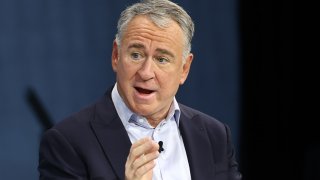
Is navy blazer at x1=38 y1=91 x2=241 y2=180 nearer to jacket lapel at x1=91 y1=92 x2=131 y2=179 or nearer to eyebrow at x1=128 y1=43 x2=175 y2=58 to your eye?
jacket lapel at x1=91 y1=92 x2=131 y2=179

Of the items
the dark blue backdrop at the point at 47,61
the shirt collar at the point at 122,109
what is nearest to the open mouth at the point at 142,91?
the shirt collar at the point at 122,109

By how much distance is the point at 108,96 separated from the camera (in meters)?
2.55

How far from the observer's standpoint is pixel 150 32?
239 centimetres

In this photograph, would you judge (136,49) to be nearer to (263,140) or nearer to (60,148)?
(60,148)

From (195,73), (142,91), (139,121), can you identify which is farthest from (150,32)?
(195,73)

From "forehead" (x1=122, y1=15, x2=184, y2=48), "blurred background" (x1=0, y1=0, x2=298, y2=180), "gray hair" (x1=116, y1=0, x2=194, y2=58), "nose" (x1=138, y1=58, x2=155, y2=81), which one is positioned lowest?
"blurred background" (x1=0, y1=0, x2=298, y2=180)

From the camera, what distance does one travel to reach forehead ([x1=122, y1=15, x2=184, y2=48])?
239 centimetres

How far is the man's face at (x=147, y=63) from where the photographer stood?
2.38m

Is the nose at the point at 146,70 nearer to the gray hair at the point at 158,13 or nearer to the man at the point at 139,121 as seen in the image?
the man at the point at 139,121

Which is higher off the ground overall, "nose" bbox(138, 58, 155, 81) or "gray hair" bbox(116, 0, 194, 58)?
"gray hair" bbox(116, 0, 194, 58)

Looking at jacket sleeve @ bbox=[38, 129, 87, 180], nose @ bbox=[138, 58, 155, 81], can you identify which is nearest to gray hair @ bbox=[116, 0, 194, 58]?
nose @ bbox=[138, 58, 155, 81]

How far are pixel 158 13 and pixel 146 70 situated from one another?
0.18m

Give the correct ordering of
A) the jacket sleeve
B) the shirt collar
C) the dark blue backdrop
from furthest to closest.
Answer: the dark blue backdrop
the shirt collar
the jacket sleeve

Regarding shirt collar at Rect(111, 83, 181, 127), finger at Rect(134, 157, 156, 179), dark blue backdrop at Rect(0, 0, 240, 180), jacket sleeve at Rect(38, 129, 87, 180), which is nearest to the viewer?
finger at Rect(134, 157, 156, 179)
